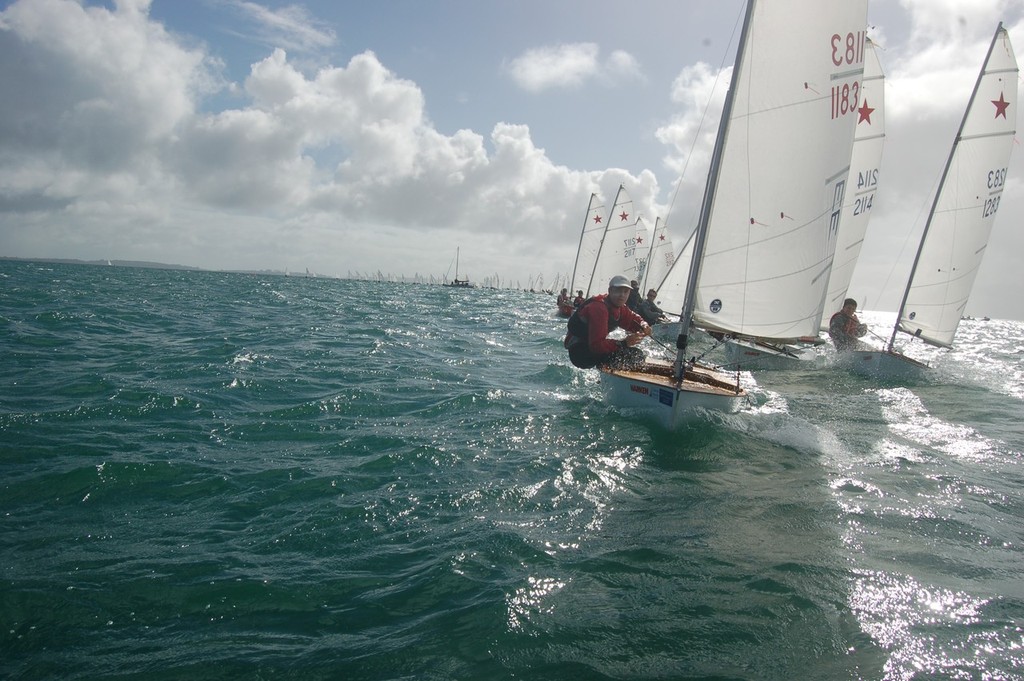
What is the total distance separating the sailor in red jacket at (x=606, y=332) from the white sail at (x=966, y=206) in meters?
11.4

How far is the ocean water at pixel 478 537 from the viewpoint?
341cm

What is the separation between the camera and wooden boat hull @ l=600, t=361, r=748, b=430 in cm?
824

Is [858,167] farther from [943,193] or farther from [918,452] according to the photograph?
[918,452]

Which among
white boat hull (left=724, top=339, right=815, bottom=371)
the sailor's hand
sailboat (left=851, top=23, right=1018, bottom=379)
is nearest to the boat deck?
the sailor's hand

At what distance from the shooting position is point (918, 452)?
27.1ft

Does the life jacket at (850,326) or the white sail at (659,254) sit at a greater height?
the white sail at (659,254)

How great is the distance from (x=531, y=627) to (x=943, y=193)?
17.5 meters

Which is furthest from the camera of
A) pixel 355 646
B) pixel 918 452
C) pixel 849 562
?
pixel 918 452

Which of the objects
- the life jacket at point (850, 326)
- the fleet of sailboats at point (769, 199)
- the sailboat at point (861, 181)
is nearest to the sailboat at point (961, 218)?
the life jacket at point (850, 326)

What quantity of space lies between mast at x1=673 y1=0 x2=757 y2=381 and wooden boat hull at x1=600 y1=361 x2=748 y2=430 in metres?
0.41

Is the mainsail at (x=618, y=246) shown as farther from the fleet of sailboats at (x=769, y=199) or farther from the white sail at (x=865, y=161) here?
the fleet of sailboats at (x=769, y=199)

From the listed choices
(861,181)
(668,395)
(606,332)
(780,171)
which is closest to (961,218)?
(861,181)

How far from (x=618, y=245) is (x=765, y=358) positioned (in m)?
14.7

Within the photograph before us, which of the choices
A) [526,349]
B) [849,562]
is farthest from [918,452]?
[526,349]
